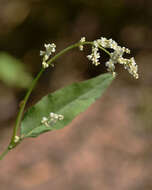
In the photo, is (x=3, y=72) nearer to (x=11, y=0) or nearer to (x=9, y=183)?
(x=9, y=183)

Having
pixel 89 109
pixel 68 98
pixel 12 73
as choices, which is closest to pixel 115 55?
pixel 68 98

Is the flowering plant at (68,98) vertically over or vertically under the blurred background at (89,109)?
under

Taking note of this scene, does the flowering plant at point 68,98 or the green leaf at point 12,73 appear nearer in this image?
the flowering plant at point 68,98

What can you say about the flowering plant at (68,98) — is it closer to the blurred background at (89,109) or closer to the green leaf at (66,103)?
the green leaf at (66,103)

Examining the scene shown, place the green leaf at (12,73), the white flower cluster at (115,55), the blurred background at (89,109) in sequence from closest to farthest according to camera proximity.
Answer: the white flower cluster at (115,55) < the blurred background at (89,109) < the green leaf at (12,73)

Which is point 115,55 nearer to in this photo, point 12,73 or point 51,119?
point 51,119

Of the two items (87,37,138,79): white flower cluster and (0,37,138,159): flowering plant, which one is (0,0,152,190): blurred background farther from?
(87,37,138,79): white flower cluster

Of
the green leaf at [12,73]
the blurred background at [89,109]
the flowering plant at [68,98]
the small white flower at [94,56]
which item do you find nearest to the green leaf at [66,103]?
the flowering plant at [68,98]
